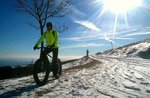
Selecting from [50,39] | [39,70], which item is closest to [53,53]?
[50,39]

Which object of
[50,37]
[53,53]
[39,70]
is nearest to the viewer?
[39,70]

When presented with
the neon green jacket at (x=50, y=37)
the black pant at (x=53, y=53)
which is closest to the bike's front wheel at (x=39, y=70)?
the black pant at (x=53, y=53)

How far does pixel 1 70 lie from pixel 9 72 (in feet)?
2.61

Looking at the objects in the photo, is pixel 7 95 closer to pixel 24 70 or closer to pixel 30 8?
pixel 24 70

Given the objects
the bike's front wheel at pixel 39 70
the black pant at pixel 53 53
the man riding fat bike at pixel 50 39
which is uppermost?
the man riding fat bike at pixel 50 39

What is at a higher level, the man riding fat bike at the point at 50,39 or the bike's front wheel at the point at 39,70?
the man riding fat bike at the point at 50,39

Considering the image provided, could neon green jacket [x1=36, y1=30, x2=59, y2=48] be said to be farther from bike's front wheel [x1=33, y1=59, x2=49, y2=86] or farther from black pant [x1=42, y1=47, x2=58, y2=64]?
bike's front wheel [x1=33, y1=59, x2=49, y2=86]

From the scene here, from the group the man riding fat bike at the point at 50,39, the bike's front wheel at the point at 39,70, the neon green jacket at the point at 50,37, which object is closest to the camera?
the bike's front wheel at the point at 39,70

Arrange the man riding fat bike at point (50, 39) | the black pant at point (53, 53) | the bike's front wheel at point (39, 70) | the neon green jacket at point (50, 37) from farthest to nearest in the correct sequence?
1. the neon green jacket at point (50, 37)
2. the man riding fat bike at point (50, 39)
3. the black pant at point (53, 53)
4. the bike's front wheel at point (39, 70)

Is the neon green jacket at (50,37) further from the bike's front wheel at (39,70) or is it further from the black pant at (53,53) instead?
the bike's front wheel at (39,70)

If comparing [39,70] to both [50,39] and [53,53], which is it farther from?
[50,39]

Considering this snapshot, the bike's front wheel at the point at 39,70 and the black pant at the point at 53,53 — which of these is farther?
the black pant at the point at 53,53

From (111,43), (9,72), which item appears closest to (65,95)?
(9,72)

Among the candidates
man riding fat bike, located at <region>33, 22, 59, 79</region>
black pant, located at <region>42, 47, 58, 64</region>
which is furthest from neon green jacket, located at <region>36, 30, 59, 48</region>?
black pant, located at <region>42, 47, 58, 64</region>
